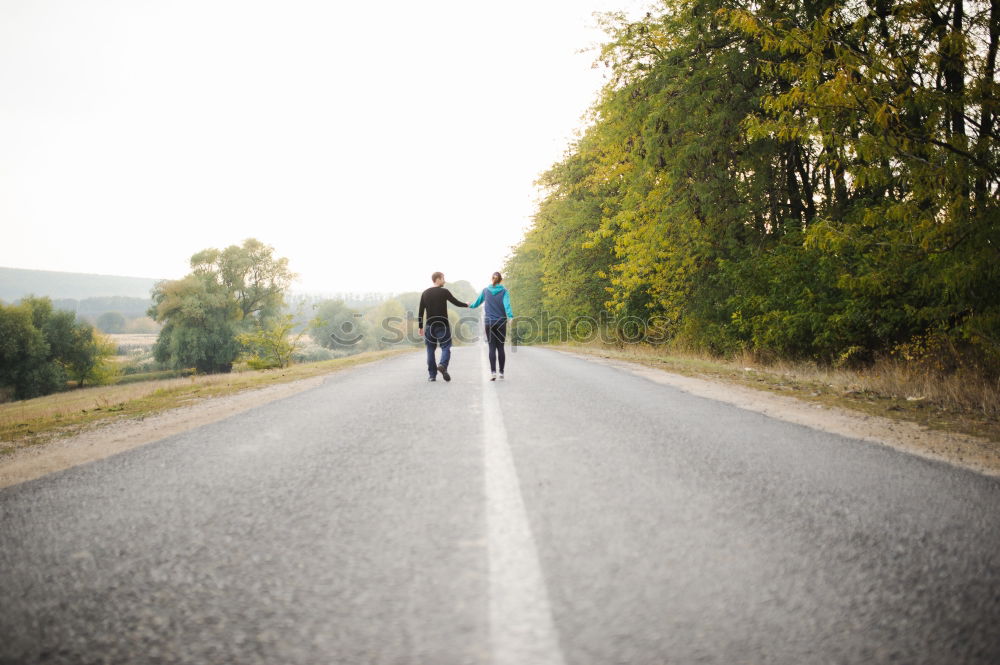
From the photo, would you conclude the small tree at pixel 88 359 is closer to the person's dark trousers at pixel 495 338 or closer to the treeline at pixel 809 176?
the treeline at pixel 809 176

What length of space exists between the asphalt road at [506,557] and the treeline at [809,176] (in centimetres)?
477

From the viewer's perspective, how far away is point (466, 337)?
116m

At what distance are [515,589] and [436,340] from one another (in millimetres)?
8458

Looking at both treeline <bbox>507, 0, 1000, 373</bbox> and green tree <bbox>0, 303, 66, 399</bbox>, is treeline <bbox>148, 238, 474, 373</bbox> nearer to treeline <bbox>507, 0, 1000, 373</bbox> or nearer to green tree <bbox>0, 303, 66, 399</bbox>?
green tree <bbox>0, 303, 66, 399</bbox>

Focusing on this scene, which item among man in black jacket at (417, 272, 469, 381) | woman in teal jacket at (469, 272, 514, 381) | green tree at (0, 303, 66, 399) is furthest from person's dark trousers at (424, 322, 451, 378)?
green tree at (0, 303, 66, 399)

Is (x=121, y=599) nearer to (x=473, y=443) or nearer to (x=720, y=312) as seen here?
(x=473, y=443)

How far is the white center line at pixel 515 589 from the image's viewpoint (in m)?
1.45

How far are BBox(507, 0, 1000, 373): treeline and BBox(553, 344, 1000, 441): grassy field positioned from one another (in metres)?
0.67

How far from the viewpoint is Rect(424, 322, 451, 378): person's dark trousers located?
32.7 feet

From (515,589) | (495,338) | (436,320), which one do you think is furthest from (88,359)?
(515,589)

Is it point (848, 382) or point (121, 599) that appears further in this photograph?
point (848, 382)

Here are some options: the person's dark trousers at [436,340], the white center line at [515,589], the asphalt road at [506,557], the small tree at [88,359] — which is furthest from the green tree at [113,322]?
the white center line at [515,589]

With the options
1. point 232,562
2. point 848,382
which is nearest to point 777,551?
point 232,562

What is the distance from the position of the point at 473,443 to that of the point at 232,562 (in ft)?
8.13
